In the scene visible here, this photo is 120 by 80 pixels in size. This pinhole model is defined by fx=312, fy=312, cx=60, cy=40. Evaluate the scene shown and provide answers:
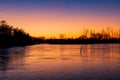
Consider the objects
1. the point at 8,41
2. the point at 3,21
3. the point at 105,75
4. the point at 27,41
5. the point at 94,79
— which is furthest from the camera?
the point at 27,41

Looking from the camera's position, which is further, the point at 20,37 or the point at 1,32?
the point at 20,37

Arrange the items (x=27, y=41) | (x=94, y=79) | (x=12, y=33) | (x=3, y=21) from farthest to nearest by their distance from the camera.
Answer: (x=27, y=41)
(x=12, y=33)
(x=3, y=21)
(x=94, y=79)

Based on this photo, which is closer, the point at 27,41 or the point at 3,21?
the point at 3,21

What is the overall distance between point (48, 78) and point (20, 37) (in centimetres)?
16009

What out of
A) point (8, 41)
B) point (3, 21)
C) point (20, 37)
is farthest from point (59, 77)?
point (20, 37)

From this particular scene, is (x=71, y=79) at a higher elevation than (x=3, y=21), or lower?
lower

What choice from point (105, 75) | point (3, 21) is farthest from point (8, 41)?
point (105, 75)

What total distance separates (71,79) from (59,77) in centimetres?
126

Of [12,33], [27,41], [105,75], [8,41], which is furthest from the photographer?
[27,41]

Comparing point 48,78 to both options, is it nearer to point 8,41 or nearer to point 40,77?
point 40,77

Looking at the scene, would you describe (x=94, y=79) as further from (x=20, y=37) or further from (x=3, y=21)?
(x=20, y=37)

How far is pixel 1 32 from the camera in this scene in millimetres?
154000

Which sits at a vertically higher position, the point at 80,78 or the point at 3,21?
the point at 3,21

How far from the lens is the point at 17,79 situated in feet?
74.0
